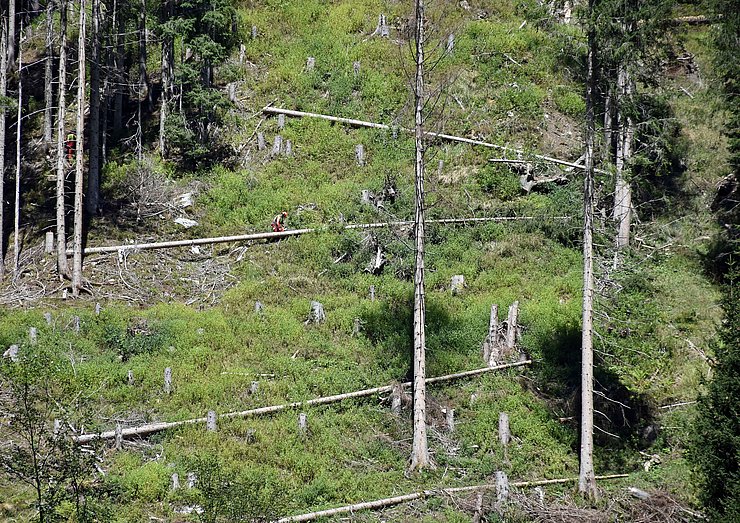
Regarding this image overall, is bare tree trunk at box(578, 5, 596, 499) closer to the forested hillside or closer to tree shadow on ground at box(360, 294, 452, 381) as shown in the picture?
the forested hillside

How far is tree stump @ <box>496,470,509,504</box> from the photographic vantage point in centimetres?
1471

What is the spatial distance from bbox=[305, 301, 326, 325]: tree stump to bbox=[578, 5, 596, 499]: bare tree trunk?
293 inches

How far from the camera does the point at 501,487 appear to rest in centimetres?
1483

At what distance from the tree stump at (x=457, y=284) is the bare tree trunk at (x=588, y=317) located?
21.0 feet

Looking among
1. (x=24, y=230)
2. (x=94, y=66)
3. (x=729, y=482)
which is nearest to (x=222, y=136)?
(x=94, y=66)

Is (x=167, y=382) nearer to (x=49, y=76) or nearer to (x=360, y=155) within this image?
(x=360, y=155)

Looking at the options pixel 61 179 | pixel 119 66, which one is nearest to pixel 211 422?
pixel 61 179

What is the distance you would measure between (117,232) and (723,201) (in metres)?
20.7

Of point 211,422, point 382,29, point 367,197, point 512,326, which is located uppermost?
point 382,29

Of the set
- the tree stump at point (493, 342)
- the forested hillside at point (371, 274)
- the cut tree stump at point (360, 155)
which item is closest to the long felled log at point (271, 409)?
the forested hillside at point (371, 274)

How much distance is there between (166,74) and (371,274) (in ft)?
41.5

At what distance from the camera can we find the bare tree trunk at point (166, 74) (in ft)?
93.5

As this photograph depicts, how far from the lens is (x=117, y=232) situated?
2503cm

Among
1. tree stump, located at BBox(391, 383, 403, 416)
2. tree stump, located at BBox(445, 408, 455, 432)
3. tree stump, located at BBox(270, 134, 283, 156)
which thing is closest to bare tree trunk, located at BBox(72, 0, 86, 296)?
tree stump, located at BBox(270, 134, 283, 156)
